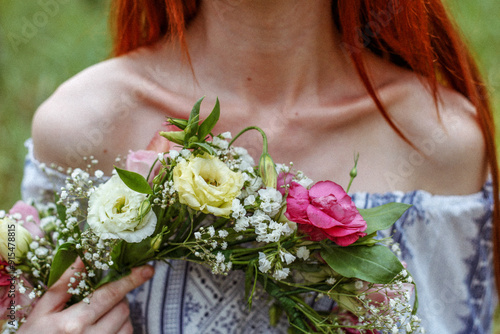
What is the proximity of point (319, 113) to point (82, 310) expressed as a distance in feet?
1.95

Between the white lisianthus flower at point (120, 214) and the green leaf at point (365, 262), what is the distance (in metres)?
0.27

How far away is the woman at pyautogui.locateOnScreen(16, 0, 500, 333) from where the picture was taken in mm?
991

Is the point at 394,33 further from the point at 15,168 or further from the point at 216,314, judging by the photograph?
the point at 15,168

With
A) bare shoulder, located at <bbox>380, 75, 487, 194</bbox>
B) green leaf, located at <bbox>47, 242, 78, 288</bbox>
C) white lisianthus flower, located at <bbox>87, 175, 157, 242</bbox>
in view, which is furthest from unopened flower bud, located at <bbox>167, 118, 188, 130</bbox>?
bare shoulder, located at <bbox>380, 75, 487, 194</bbox>

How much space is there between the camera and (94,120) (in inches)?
39.7

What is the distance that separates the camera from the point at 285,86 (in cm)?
107

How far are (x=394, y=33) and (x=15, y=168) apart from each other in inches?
65.9

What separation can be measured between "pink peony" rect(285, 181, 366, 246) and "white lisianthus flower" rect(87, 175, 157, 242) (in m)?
0.20

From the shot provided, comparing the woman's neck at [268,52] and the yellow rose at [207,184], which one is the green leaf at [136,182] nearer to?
the yellow rose at [207,184]

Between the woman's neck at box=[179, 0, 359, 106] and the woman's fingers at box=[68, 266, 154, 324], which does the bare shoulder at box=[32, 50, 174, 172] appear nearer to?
the woman's neck at box=[179, 0, 359, 106]

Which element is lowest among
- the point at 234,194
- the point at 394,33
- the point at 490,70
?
the point at 490,70

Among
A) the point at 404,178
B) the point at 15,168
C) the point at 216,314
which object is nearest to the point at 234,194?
the point at 216,314

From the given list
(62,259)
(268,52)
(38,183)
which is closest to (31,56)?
(38,183)

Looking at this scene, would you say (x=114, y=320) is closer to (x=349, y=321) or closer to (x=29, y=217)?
(x=29, y=217)
